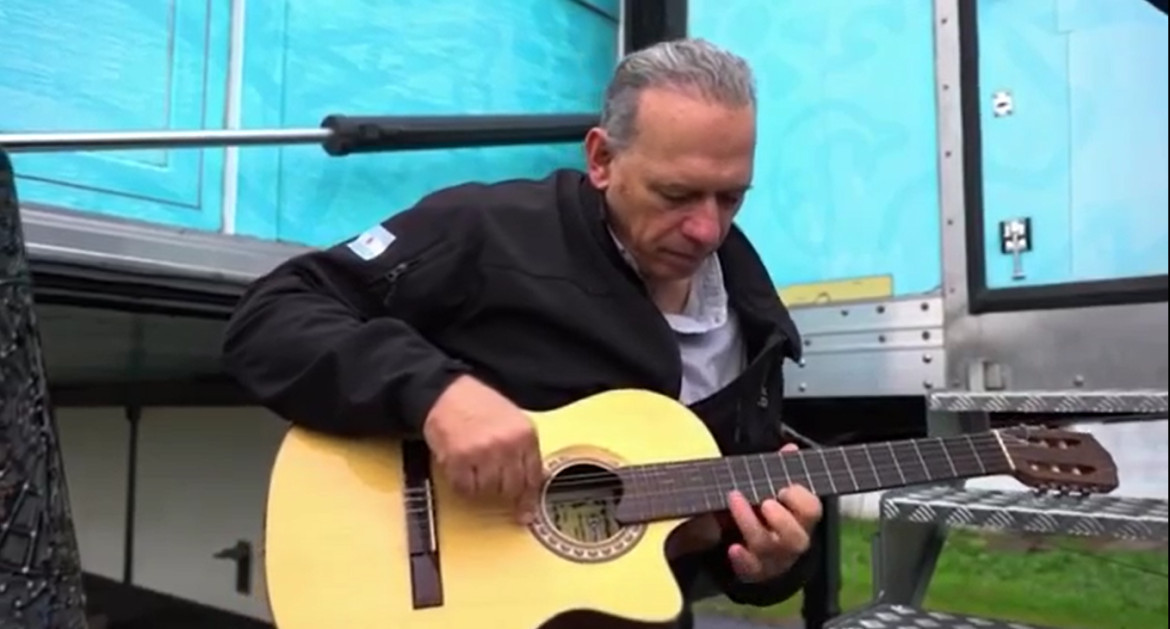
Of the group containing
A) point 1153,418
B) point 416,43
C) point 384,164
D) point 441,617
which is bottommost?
point 441,617

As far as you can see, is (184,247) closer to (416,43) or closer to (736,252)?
(416,43)

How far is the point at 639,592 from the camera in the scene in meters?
1.31

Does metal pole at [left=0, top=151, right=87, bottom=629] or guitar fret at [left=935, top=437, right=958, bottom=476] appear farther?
guitar fret at [left=935, top=437, right=958, bottom=476]

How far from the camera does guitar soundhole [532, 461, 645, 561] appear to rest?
1358mm

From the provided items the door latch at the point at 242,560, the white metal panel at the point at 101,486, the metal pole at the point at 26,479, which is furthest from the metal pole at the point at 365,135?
the white metal panel at the point at 101,486

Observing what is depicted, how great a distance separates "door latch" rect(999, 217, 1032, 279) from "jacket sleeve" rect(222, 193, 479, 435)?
3.04 feet

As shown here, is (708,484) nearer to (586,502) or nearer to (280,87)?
(586,502)

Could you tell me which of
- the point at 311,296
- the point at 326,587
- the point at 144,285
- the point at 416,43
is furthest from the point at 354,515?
the point at 416,43

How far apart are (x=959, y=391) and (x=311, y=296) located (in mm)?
1119

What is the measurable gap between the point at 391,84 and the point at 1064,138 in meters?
1.22

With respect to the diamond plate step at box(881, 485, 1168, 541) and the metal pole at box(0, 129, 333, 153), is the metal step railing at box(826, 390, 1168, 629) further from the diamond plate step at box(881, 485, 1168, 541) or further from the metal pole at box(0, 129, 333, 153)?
the metal pole at box(0, 129, 333, 153)

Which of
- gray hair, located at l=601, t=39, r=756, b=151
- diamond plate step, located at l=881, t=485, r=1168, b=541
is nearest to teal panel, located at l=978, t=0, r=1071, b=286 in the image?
diamond plate step, located at l=881, t=485, r=1168, b=541

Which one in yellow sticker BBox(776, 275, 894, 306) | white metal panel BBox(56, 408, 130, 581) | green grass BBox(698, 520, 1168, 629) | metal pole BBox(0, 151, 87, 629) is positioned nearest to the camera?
green grass BBox(698, 520, 1168, 629)

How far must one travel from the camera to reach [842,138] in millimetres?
2170
